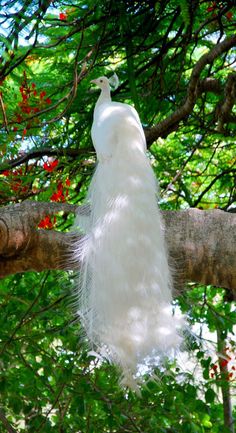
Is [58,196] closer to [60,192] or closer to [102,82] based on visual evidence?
[60,192]

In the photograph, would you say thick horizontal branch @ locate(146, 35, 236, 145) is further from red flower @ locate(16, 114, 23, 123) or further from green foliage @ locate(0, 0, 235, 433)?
red flower @ locate(16, 114, 23, 123)

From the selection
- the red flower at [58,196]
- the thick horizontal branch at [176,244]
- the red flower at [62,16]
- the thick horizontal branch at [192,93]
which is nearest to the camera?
the thick horizontal branch at [176,244]

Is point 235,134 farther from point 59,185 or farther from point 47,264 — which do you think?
point 47,264

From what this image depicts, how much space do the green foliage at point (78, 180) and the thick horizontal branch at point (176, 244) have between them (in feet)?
1.14

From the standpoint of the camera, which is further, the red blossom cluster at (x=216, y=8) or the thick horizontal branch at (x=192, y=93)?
the red blossom cluster at (x=216, y=8)

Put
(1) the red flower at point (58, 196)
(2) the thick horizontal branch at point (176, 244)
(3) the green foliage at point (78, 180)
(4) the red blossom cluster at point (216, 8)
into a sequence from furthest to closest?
(4) the red blossom cluster at point (216, 8) → (1) the red flower at point (58, 196) → (3) the green foliage at point (78, 180) → (2) the thick horizontal branch at point (176, 244)

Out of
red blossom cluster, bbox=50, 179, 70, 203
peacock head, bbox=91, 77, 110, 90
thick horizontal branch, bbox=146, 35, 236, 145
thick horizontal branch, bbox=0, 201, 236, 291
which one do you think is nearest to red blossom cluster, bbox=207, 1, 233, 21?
thick horizontal branch, bbox=146, 35, 236, 145

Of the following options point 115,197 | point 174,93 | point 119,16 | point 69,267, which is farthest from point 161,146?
point 69,267

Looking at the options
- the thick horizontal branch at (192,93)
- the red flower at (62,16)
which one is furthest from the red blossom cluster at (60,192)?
the red flower at (62,16)

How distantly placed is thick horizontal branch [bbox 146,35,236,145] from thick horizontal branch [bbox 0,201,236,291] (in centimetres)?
139

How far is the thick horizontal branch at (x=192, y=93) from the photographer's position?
12.7 ft

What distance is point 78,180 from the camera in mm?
4539

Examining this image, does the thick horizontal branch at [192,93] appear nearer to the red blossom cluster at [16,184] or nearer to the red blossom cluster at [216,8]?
the red blossom cluster at [216,8]

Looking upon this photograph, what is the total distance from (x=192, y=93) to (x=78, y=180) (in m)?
0.97
